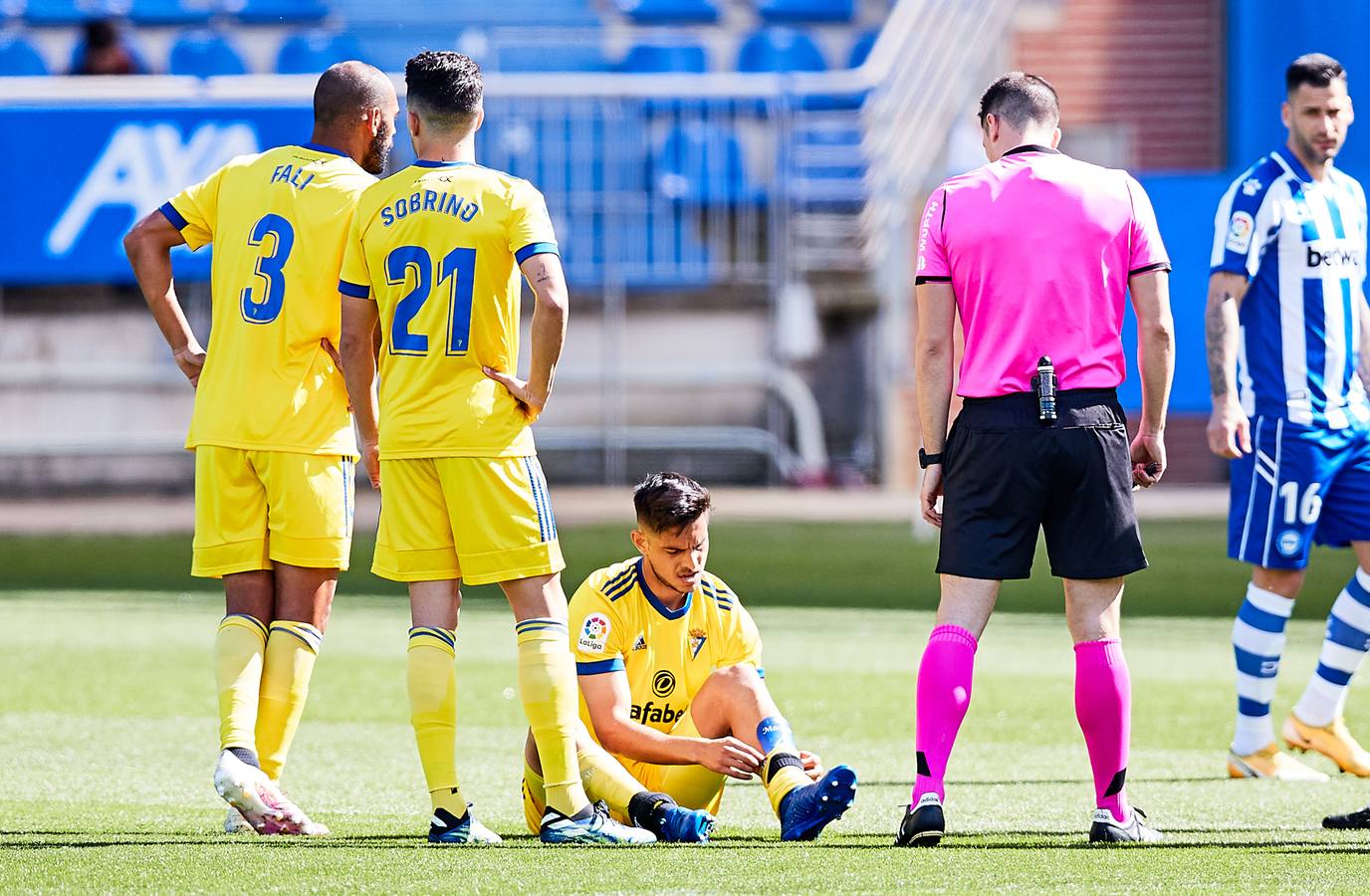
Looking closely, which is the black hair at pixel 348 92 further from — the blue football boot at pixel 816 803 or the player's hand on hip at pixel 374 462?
the blue football boot at pixel 816 803

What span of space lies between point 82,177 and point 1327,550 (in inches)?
415

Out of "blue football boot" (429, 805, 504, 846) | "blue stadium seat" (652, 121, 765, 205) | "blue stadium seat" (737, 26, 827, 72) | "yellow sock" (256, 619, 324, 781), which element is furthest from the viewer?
"blue stadium seat" (737, 26, 827, 72)

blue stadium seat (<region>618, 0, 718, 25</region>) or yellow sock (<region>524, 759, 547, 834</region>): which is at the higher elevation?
blue stadium seat (<region>618, 0, 718, 25</region>)

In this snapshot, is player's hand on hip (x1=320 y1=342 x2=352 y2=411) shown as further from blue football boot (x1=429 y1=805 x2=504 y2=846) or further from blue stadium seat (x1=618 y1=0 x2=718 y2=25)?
blue stadium seat (x1=618 y1=0 x2=718 y2=25)

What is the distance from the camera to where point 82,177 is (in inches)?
641

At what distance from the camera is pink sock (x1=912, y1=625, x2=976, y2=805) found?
13.9 ft

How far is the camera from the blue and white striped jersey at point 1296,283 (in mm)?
5660

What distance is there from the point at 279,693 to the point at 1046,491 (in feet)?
6.26

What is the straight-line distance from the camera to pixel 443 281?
429 cm

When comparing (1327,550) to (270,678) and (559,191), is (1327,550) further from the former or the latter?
(270,678)

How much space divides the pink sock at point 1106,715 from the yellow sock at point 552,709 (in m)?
1.15

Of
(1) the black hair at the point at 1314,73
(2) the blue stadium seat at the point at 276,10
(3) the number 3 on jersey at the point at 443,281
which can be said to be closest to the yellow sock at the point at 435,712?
(3) the number 3 on jersey at the point at 443,281

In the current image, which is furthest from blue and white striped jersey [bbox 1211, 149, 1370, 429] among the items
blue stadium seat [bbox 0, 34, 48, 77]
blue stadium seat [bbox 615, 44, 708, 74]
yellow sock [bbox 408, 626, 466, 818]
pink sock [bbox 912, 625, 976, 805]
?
blue stadium seat [bbox 0, 34, 48, 77]

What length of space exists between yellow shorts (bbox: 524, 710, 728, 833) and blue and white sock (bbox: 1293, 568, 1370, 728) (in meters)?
2.18
